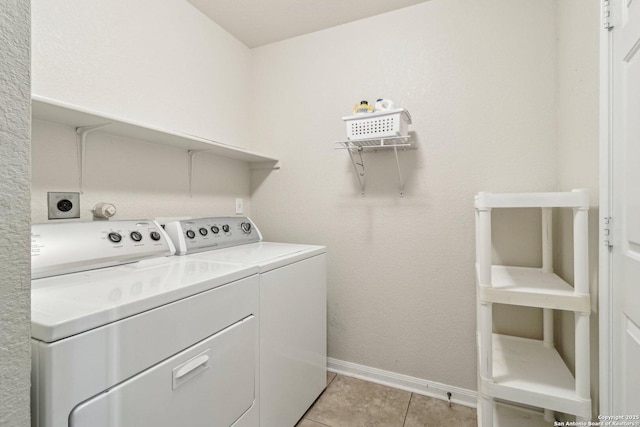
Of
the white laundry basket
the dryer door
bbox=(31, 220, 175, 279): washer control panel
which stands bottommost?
the dryer door

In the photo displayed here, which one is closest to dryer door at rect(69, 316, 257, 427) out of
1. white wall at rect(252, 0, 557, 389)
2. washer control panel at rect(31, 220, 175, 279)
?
washer control panel at rect(31, 220, 175, 279)

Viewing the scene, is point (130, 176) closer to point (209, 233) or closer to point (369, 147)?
point (209, 233)

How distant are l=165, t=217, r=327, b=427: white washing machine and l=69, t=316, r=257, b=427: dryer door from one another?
0.12m

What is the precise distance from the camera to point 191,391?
0.92 meters

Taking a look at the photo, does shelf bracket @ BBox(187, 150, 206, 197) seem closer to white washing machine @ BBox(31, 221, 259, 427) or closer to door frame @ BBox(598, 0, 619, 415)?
white washing machine @ BBox(31, 221, 259, 427)

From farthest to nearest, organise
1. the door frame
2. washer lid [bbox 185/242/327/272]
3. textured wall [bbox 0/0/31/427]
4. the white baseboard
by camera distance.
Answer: the white baseboard → washer lid [bbox 185/242/327/272] → the door frame → textured wall [bbox 0/0/31/427]

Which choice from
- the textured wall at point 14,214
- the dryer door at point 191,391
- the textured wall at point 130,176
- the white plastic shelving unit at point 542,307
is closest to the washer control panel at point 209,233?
the textured wall at point 130,176

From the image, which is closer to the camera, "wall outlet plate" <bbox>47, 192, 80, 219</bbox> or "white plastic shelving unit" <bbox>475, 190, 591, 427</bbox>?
"white plastic shelving unit" <bbox>475, 190, 591, 427</bbox>

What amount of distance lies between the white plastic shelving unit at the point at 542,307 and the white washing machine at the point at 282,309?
0.84 meters

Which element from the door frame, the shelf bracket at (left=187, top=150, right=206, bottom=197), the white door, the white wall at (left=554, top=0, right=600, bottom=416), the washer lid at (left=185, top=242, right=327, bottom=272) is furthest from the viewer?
the shelf bracket at (left=187, top=150, right=206, bottom=197)

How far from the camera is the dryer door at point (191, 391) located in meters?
0.72

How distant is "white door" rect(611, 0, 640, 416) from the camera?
2.59ft

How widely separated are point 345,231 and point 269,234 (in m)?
0.64

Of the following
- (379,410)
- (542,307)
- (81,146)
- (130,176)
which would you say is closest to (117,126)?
(81,146)
